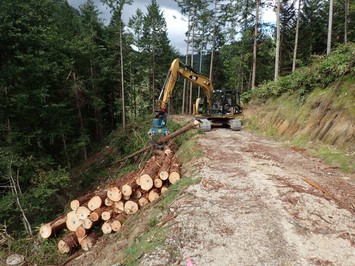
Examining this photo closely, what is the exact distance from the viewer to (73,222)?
684 cm


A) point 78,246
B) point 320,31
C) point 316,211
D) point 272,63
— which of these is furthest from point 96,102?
point 320,31

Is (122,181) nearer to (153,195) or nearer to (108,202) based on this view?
(108,202)

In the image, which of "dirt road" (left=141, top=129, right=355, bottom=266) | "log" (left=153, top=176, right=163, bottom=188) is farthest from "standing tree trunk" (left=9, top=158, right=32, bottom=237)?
"dirt road" (left=141, top=129, right=355, bottom=266)

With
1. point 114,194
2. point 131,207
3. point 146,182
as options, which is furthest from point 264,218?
point 114,194

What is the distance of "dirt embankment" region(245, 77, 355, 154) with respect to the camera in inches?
293

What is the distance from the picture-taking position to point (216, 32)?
96.3ft

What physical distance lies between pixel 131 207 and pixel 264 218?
3689 mm

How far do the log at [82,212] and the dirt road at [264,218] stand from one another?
322cm

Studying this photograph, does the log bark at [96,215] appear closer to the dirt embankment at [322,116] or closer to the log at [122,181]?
the log at [122,181]

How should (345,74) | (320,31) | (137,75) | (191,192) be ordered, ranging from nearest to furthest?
(191,192) < (345,74) < (320,31) < (137,75)

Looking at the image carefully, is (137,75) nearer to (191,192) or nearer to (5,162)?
(5,162)

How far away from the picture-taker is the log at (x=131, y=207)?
6.50m

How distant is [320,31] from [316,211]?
30353 mm

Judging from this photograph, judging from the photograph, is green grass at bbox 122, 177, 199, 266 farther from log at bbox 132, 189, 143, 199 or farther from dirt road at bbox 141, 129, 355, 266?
log at bbox 132, 189, 143, 199
